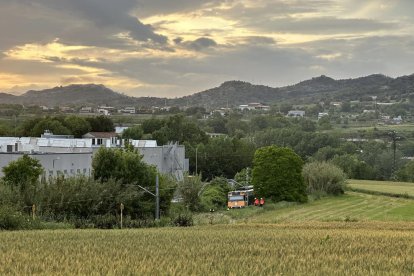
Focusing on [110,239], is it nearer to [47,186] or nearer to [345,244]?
[345,244]

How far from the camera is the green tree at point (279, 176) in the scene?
313 ft

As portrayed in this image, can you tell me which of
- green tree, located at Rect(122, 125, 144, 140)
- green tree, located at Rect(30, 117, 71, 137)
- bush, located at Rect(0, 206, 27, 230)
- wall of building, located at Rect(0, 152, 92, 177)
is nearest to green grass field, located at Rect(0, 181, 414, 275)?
bush, located at Rect(0, 206, 27, 230)

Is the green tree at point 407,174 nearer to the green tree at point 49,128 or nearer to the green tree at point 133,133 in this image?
the green tree at point 133,133

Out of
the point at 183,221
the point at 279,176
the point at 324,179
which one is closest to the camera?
the point at 183,221

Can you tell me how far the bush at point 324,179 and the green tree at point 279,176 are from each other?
8.97 metres

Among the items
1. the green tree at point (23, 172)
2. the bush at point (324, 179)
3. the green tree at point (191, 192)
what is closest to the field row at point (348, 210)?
the bush at point (324, 179)

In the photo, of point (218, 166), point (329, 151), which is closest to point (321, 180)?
point (218, 166)

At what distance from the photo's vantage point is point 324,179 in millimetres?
107500

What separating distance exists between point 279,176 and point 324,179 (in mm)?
14754

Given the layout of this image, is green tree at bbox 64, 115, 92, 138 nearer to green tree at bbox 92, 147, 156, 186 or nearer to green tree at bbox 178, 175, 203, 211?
green tree at bbox 178, 175, 203, 211

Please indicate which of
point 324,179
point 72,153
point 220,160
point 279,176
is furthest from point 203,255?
point 220,160

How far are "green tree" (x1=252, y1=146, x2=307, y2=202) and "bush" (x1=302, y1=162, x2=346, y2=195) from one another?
8.97 m

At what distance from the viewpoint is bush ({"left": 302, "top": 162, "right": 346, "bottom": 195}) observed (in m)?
107

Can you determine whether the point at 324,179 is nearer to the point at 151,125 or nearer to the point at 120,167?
the point at 120,167
